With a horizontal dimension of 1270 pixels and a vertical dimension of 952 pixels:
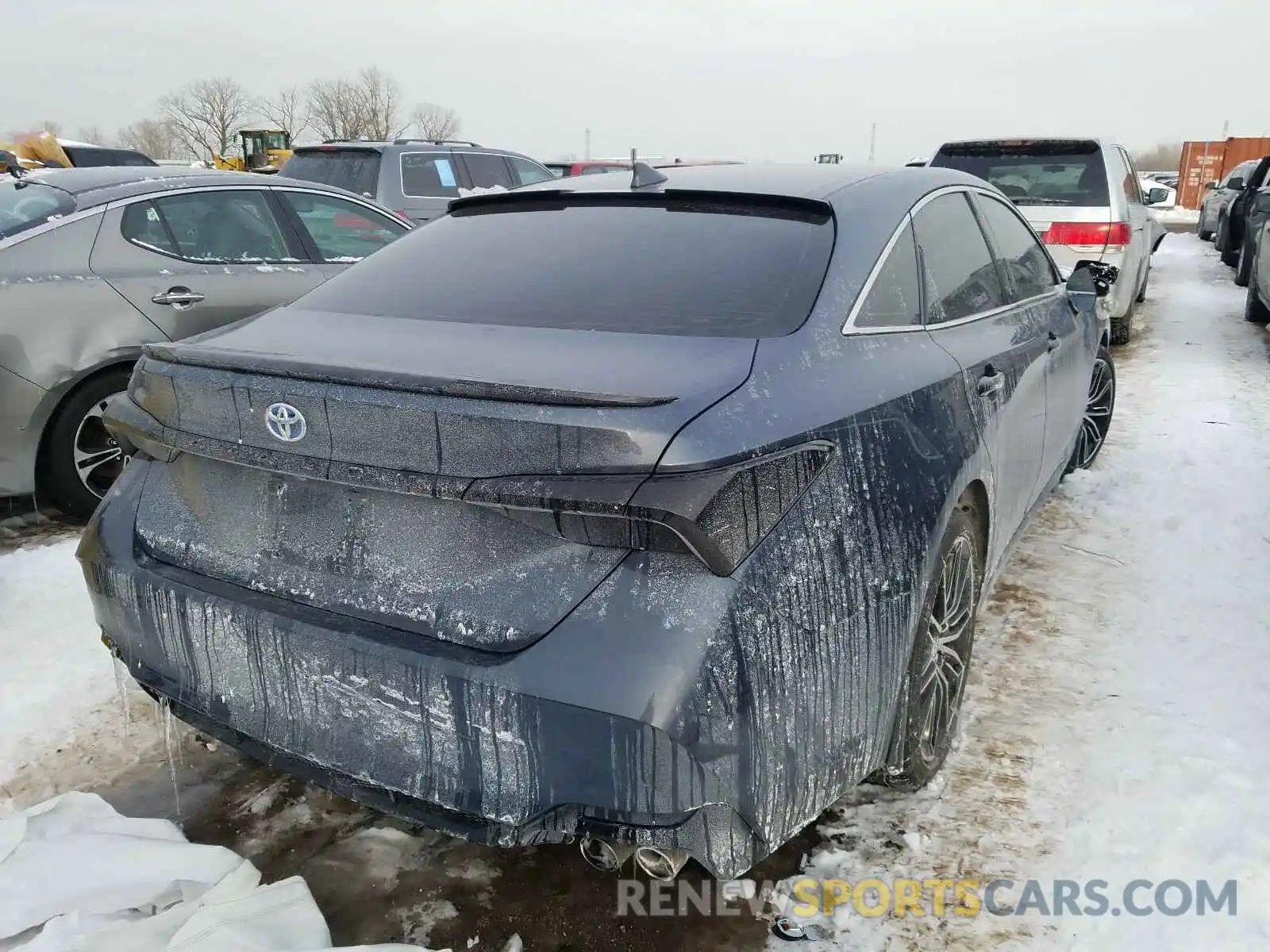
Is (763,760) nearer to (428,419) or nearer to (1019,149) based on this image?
(428,419)

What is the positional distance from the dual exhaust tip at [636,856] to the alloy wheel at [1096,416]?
12.7ft

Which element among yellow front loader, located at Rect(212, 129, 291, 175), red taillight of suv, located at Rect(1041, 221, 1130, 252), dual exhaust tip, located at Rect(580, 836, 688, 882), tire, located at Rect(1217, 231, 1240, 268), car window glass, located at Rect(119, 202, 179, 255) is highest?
yellow front loader, located at Rect(212, 129, 291, 175)

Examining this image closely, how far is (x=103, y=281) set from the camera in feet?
14.3

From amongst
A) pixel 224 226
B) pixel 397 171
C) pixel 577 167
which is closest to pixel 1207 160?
pixel 577 167

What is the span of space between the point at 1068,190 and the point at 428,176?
242 inches

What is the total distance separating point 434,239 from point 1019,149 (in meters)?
6.55

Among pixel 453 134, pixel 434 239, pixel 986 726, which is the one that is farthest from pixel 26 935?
pixel 453 134

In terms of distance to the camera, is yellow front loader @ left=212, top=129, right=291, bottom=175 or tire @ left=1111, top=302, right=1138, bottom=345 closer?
tire @ left=1111, top=302, right=1138, bottom=345

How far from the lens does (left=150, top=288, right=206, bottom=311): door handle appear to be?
14.9ft

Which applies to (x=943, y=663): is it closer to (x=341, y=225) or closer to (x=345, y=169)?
(x=341, y=225)

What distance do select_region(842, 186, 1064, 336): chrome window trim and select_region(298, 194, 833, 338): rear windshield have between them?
0.11 meters

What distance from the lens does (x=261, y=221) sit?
5.17 m

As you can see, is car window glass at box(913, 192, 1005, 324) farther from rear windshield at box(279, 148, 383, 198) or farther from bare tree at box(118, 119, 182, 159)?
bare tree at box(118, 119, 182, 159)

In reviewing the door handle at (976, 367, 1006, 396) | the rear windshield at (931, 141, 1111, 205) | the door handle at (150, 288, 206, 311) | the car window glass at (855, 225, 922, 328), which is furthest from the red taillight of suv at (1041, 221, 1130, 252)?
the door handle at (150, 288, 206, 311)
